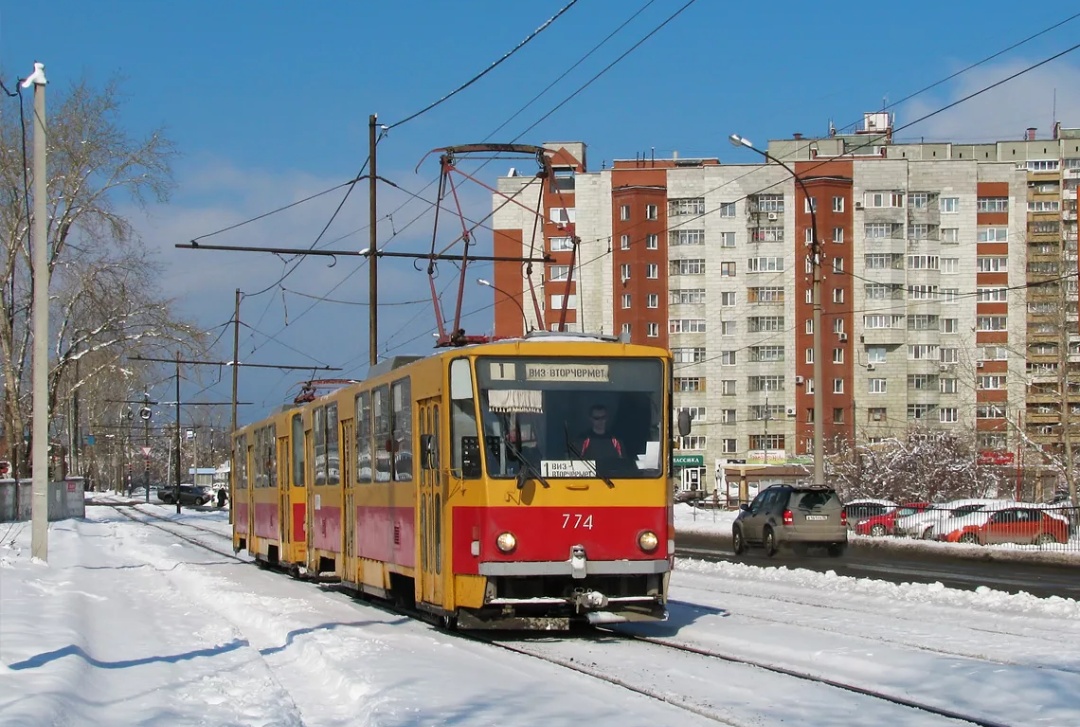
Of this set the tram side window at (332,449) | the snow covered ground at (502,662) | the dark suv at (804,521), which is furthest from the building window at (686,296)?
the tram side window at (332,449)

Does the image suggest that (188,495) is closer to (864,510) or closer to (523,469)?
(864,510)

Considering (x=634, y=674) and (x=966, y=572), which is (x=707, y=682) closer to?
(x=634, y=674)

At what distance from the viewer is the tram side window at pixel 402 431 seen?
1472cm

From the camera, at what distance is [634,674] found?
34.9 ft

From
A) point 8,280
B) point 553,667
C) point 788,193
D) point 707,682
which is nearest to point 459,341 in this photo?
point 553,667

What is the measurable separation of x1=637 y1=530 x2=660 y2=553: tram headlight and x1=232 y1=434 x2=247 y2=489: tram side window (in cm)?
1796

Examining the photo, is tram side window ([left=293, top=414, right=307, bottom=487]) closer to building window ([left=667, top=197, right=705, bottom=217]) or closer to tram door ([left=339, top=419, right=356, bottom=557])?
tram door ([left=339, top=419, right=356, bottom=557])

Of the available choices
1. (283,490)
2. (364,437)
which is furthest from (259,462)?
(364,437)

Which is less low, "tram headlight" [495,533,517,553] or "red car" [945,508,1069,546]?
"tram headlight" [495,533,517,553]

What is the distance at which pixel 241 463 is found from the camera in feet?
101

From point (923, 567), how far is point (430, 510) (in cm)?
1622

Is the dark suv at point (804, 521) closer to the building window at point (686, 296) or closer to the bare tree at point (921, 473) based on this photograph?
the bare tree at point (921, 473)

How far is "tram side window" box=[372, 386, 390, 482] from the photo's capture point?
15.9 meters

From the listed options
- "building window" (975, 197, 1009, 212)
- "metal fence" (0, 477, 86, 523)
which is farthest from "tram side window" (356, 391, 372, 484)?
"building window" (975, 197, 1009, 212)
